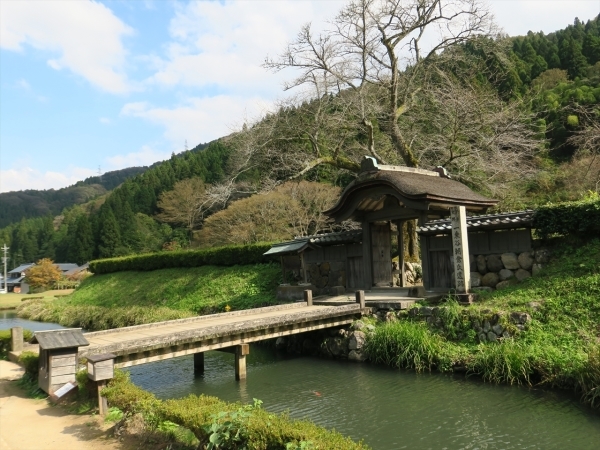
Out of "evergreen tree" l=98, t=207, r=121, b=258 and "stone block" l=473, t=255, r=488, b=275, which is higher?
"evergreen tree" l=98, t=207, r=121, b=258

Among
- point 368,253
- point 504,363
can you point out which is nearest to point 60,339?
point 504,363

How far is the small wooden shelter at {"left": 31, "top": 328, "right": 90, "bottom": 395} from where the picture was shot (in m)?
7.82

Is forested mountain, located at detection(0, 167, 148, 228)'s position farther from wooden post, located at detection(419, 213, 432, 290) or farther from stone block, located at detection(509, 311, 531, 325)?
stone block, located at detection(509, 311, 531, 325)

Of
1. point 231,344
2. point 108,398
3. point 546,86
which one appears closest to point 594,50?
point 546,86

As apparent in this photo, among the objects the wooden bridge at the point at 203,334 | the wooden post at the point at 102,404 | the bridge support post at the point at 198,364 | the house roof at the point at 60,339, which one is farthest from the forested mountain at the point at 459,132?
the wooden post at the point at 102,404

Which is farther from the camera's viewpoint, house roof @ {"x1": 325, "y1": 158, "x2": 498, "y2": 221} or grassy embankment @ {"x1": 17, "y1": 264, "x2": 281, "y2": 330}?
grassy embankment @ {"x1": 17, "y1": 264, "x2": 281, "y2": 330}

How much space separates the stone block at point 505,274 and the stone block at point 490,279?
12cm

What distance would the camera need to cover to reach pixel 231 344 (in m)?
10.5

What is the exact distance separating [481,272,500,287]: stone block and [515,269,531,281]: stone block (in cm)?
56

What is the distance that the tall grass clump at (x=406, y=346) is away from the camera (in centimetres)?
1056

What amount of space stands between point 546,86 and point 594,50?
5746 millimetres

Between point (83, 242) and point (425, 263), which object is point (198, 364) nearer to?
point (425, 263)

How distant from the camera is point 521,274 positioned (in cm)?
1274

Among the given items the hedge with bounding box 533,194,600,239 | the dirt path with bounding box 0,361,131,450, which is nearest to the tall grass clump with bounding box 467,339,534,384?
the hedge with bounding box 533,194,600,239
